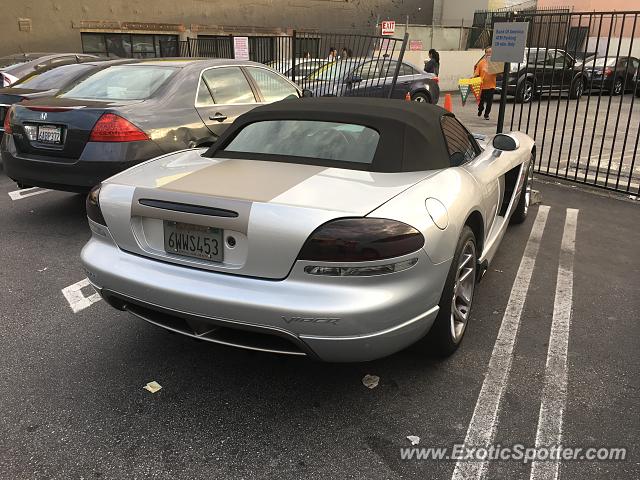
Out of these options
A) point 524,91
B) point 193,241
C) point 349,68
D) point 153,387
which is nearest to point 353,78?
point 349,68

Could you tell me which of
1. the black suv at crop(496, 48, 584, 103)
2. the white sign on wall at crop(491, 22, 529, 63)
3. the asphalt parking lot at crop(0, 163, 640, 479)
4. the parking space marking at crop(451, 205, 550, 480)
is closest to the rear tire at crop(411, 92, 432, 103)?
the black suv at crop(496, 48, 584, 103)

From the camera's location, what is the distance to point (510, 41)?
705cm

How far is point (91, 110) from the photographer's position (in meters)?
4.88

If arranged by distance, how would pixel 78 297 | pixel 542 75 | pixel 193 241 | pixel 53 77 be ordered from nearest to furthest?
1. pixel 193 241
2. pixel 78 297
3. pixel 53 77
4. pixel 542 75

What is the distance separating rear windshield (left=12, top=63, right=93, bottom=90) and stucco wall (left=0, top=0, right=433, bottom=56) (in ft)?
34.8

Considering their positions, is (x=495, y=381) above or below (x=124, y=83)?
below

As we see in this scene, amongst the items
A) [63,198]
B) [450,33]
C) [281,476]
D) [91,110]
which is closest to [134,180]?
[281,476]

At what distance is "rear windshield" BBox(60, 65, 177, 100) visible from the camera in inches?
214

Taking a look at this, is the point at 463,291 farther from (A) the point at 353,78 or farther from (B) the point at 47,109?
(A) the point at 353,78

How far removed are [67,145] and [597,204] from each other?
233 inches

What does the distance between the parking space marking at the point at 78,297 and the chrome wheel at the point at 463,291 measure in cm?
245

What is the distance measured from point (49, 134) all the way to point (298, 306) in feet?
12.4

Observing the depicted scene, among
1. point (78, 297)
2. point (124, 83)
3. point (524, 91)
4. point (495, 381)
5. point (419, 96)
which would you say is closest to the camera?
point (495, 381)

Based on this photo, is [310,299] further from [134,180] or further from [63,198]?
[63,198]
